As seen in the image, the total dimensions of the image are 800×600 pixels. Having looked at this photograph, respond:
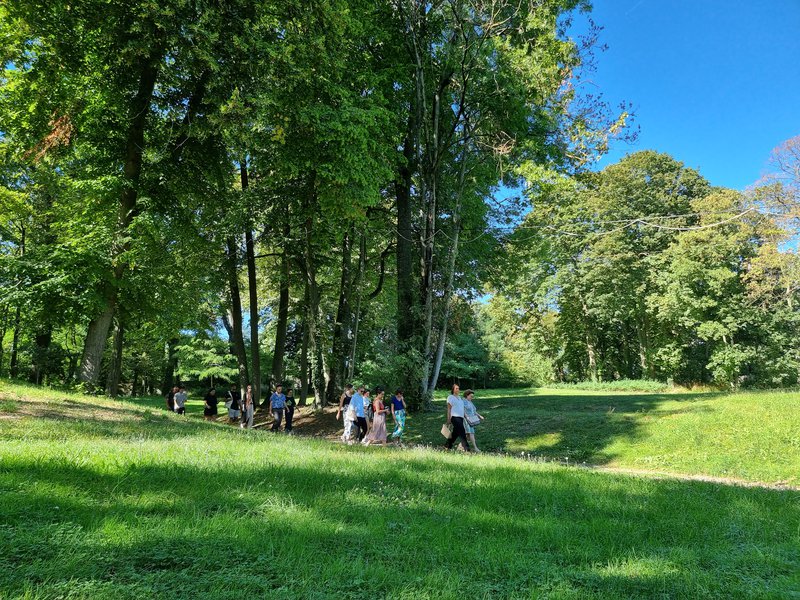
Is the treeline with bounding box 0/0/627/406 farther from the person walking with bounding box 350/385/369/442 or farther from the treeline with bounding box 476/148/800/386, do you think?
the treeline with bounding box 476/148/800/386

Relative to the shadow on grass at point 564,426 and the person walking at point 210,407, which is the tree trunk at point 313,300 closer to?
the person walking at point 210,407

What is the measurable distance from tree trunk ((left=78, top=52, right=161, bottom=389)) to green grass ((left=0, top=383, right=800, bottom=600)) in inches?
362

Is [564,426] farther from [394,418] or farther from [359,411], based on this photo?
[359,411]

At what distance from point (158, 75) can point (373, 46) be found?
25.1 ft

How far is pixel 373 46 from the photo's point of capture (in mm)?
18953

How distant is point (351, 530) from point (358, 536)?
0.13m

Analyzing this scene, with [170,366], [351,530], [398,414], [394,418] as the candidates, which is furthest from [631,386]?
[170,366]

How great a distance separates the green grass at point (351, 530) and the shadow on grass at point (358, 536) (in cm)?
2

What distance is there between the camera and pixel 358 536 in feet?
13.9

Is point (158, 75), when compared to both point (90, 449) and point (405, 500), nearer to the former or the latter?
point (90, 449)

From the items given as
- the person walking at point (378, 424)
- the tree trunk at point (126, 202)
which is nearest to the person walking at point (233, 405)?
the tree trunk at point (126, 202)

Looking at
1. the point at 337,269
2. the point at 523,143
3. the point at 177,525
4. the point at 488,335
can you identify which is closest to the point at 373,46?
the point at 523,143

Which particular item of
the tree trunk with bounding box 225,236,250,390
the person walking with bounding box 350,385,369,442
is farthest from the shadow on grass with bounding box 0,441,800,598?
the tree trunk with bounding box 225,236,250,390

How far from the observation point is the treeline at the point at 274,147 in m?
12.0
